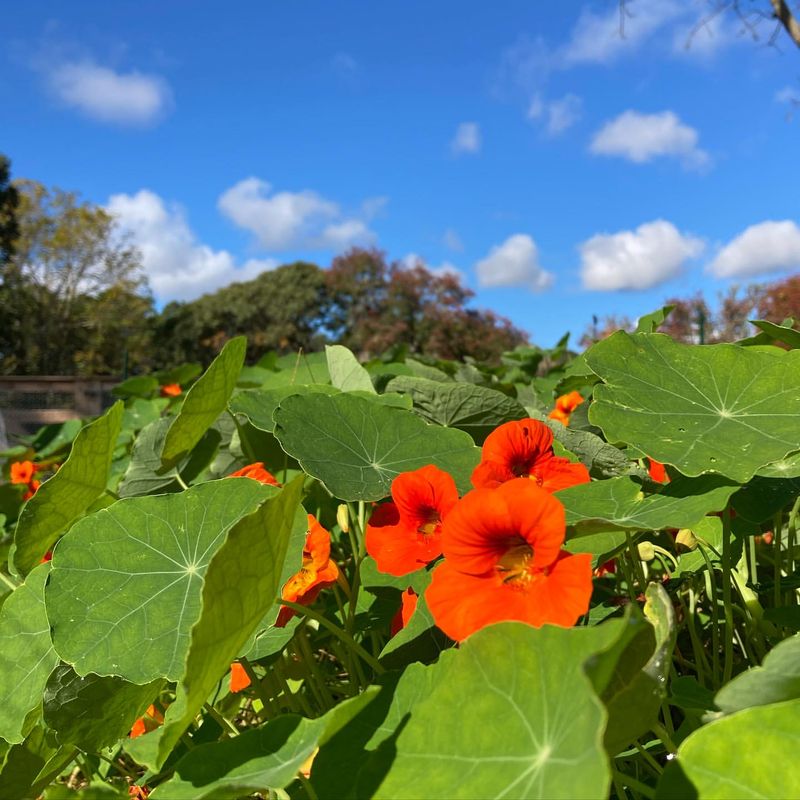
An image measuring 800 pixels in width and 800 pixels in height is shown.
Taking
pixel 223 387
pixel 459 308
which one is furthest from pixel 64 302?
pixel 223 387

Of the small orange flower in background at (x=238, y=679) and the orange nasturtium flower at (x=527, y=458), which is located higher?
the orange nasturtium flower at (x=527, y=458)

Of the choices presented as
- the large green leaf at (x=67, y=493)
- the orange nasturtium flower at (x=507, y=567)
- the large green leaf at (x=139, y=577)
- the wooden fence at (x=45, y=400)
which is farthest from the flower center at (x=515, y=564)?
the wooden fence at (x=45, y=400)

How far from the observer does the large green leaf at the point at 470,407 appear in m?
1.05

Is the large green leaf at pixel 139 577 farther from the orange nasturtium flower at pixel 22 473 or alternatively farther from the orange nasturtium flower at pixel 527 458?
the orange nasturtium flower at pixel 22 473

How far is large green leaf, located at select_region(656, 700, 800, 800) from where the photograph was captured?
0.36 meters

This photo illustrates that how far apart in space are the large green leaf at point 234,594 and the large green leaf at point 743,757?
0.26 m

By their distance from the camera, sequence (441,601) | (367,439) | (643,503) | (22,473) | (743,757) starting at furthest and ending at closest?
(22,473) < (367,439) < (643,503) < (441,601) < (743,757)

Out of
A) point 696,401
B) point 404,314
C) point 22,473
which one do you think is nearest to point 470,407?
point 696,401

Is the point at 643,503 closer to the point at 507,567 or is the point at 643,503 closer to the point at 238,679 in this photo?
the point at 507,567

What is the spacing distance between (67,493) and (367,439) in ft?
1.30

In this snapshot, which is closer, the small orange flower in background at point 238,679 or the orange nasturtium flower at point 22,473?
the small orange flower in background at point 238,679

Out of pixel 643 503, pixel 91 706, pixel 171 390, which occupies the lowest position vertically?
pixel 91 706

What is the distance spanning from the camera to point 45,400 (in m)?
8.16

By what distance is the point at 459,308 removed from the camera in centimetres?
2269
